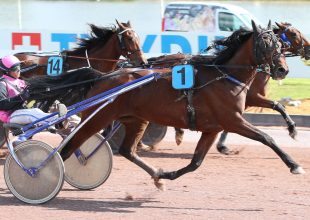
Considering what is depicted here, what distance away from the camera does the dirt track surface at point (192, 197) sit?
7.72 m

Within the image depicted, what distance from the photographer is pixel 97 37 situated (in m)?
11.9

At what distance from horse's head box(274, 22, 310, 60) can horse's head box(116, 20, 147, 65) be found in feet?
6.50

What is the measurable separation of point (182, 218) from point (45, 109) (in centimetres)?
223

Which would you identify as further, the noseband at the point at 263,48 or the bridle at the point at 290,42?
the bridle at the point at 290,42

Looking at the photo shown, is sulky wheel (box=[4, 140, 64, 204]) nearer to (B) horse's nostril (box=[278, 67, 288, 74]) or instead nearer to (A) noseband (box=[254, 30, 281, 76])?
(A) noseband (box=[254, 30, 281, 76])

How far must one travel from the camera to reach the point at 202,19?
962 inches

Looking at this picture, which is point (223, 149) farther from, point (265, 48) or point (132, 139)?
point (265, 48)

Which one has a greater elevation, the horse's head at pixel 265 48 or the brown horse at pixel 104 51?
the horse's head at pixel 265 48

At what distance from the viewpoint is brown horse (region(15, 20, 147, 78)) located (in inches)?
457

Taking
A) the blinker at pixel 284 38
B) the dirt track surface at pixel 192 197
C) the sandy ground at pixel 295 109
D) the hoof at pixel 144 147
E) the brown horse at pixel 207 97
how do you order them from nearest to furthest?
1. the dirt track surface at pixel 192 197
2. the brown horse at pixel 207 97
3. the blinker at pixel 284 38
4. the hoof at pixel 144 147
5. the sandy ground at pixel 295 109

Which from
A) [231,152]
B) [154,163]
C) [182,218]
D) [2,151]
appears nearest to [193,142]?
[231,152]

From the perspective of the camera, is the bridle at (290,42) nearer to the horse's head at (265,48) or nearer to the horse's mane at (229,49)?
the horse's mane at (229,49)

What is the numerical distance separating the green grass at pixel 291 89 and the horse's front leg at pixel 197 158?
8.18 metres

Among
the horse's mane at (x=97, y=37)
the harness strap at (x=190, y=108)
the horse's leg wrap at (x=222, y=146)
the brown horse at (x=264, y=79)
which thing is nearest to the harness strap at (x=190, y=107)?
the harness strap at (x=190, y=108)
